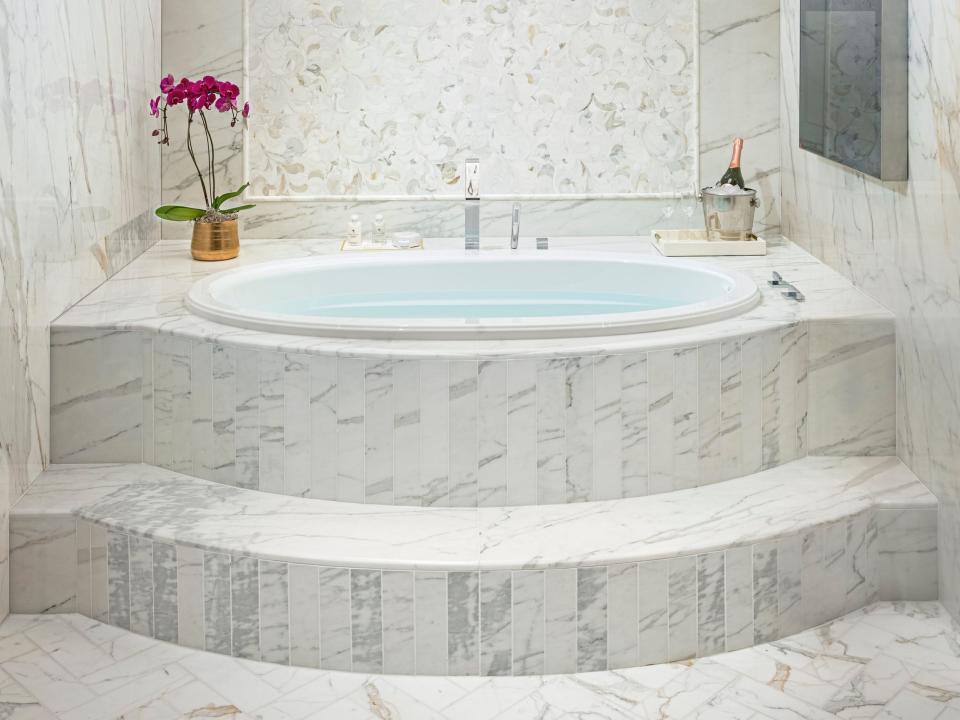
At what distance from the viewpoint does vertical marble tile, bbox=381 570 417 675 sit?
2.46 metres

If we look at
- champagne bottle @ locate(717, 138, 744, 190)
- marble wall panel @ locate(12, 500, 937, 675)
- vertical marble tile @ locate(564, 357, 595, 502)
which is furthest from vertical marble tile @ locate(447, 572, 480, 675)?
champagne bottle @ locate(717, 138, 744, 190)

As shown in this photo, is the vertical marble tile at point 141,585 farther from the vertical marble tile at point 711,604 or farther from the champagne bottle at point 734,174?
the champagne bottle at point 734,174

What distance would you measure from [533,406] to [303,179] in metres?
1.92

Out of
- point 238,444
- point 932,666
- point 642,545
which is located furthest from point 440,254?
point 932,666

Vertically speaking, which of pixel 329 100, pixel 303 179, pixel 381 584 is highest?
pixel 329 100

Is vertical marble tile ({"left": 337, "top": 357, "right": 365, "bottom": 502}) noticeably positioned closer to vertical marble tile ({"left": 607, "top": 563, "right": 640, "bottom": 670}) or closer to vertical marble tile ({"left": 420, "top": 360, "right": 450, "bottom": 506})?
vertical marble tile ({"left": 420, "top": 360, "right": 450, "bottom": 506})

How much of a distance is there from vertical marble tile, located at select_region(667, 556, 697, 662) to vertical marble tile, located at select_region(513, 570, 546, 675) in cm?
27

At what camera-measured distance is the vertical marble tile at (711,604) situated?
2.51 m

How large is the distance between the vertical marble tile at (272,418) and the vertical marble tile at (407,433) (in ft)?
0.91

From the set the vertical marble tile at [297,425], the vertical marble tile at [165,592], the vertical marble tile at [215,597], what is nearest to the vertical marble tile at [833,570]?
the vertical marble tile at [297,425]

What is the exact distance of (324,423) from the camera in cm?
275

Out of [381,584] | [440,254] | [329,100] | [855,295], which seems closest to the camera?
[381,584]

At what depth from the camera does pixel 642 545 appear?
252 centimetres

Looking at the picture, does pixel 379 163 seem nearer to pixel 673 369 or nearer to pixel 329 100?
pixel 329 100
